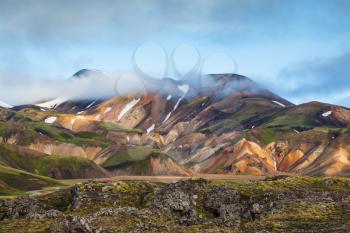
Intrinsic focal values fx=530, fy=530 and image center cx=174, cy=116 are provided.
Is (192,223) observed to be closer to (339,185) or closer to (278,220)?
(278,220)

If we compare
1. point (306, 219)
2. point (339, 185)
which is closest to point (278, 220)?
point (306, 219)

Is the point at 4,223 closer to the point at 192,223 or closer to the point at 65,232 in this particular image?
the point at 65,232

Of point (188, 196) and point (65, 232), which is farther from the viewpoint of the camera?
point (188, 196)

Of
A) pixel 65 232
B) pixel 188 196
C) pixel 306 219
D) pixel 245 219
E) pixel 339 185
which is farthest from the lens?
pixel 339 185

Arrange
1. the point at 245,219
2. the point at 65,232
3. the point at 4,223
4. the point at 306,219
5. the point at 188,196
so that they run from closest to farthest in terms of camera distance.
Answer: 1. the point at 65,232
2. the point at 4,223
3. the point at 306,219
4. the point at 245,219
5. the point at 188,196

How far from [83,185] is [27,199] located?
7.37m

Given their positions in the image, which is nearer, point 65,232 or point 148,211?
point 65,232

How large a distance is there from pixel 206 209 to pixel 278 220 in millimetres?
13615

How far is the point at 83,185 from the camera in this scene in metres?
70.4

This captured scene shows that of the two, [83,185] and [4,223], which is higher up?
[83,185]

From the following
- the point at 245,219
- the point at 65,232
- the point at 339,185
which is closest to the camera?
the point at 65,232

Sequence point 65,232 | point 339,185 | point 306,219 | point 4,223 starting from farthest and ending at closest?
1. point 339,185
2. point 306,219
3. point 4,223
4. point 65,232

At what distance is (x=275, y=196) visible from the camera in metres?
69.5

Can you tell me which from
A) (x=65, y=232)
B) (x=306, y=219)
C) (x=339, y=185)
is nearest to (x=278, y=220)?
(x=306, y=219)
